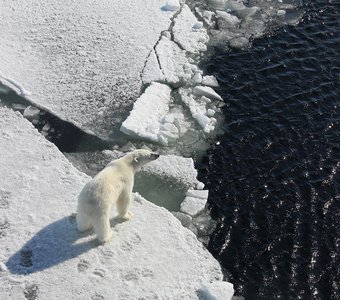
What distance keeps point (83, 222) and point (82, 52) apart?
6.14 metres

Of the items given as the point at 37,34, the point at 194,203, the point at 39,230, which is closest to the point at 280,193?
the point at 194,203

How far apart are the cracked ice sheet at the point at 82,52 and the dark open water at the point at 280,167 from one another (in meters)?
2.26

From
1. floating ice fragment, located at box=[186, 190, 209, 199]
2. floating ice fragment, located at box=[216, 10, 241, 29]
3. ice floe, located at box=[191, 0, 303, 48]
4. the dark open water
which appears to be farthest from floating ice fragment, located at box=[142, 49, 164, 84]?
floating ice fragment, located at box=[186, 190, 209, 199]

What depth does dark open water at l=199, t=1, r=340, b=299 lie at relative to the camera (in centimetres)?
988

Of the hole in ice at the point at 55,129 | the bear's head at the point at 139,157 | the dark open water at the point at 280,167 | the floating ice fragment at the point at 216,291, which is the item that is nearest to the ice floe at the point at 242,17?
the dark open water at the point at 280,167

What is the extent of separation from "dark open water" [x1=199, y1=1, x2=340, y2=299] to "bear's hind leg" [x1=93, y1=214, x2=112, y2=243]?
2.07 metres

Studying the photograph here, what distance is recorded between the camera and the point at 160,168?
1139 cm

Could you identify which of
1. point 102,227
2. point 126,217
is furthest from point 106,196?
point 126,217

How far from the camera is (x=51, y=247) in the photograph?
9109 mm

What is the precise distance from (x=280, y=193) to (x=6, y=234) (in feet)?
18.0

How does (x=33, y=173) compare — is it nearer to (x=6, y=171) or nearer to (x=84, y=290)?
(x=6, y=171)

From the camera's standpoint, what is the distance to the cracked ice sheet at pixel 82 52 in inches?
496

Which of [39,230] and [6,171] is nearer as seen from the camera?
[39,230]

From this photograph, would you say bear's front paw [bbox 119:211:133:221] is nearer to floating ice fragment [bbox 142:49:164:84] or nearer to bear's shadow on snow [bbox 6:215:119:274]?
bear's shadow on snow [bbox 6:215:119:274]
